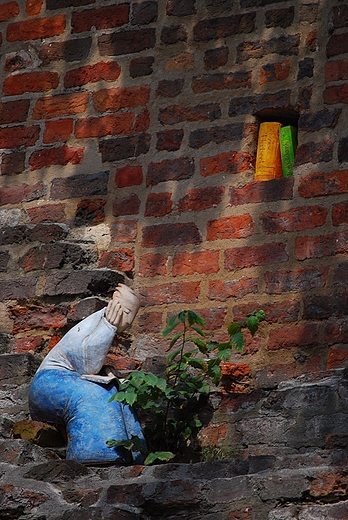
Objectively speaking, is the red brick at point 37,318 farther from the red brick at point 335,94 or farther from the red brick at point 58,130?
the red brick at point 335,94

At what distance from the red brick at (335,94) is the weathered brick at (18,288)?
1672mm

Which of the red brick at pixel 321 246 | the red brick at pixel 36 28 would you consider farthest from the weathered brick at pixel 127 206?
the red brick at pixel 36 28

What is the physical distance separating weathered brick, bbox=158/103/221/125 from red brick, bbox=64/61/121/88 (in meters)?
0.38

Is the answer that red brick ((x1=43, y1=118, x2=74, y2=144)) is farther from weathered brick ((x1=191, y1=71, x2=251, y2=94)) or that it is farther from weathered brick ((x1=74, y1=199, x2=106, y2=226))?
weathered brick ((x1=191, y1=71, x2=251, y2=94))

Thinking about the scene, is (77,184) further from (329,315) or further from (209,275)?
(329,315)

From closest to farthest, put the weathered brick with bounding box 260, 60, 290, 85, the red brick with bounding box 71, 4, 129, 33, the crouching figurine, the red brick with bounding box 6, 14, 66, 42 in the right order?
the crouching figurine → the weathered brick with bounding box 260, 60, 290, 85 → the red brick with bounding box 71, 4, 129, 33 → the red brick with bounding box 6, 14, 66, 42

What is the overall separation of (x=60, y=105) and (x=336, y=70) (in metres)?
1.49

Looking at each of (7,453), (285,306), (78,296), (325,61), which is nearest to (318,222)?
(285,306)

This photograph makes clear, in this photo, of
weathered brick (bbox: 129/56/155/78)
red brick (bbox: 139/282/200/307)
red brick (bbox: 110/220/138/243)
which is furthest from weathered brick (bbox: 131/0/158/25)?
red brick (bbox: 139/282/200/307)

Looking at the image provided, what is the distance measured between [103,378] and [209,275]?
3.17 feet

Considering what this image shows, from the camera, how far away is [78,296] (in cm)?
545

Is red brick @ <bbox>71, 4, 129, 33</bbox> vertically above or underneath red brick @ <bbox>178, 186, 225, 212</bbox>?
above

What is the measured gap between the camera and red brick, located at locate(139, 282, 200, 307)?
5.38 meters

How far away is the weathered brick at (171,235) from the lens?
5496 millimetres
